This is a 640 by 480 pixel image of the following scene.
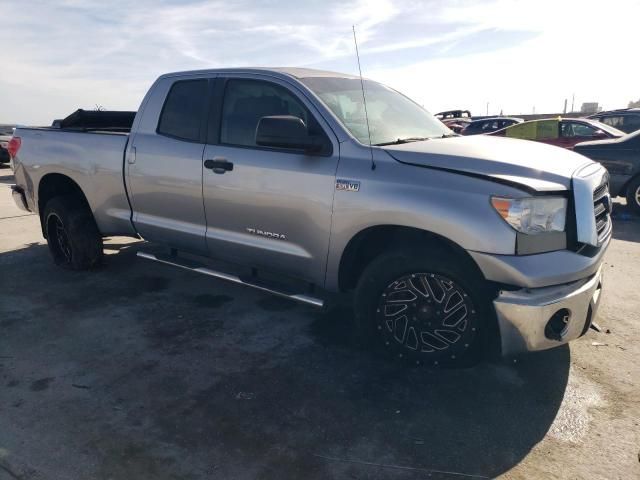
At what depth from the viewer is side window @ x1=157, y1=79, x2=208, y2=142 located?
3.93 m

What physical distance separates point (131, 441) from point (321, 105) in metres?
2.34

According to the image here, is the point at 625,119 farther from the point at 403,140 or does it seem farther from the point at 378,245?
the point at 378,245

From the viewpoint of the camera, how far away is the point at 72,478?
2.18 metres

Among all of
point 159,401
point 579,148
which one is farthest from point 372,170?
point 579,148

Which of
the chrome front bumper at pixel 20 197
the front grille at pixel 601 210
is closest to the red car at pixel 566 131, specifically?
the front grille at pixel 601 210

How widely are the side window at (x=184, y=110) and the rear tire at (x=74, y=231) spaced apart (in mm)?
1440

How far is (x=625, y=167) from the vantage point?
7.46 meters

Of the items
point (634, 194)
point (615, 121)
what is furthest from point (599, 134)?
point (634, 194)

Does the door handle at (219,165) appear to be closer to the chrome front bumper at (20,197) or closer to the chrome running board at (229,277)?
the chrome running board at (229,277)

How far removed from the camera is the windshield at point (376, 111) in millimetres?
3344

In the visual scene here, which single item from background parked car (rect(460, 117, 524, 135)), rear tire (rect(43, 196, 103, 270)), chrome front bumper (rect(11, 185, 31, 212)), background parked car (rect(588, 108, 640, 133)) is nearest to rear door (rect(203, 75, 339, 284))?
rear tire (rect(43, 196, 103, 270))

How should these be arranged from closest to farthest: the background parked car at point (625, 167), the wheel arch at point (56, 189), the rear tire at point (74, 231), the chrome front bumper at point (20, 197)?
the rear tire at point (74, 231) → the wheel arch at point (56, 189) → the chrome front bumper at point (20, 197) → the background parked car at point (625, 167)

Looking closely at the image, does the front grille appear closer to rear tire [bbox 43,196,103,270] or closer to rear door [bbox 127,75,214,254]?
rear door [bbox 127,75,214,254]

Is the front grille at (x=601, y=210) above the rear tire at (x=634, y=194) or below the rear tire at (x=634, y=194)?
above
